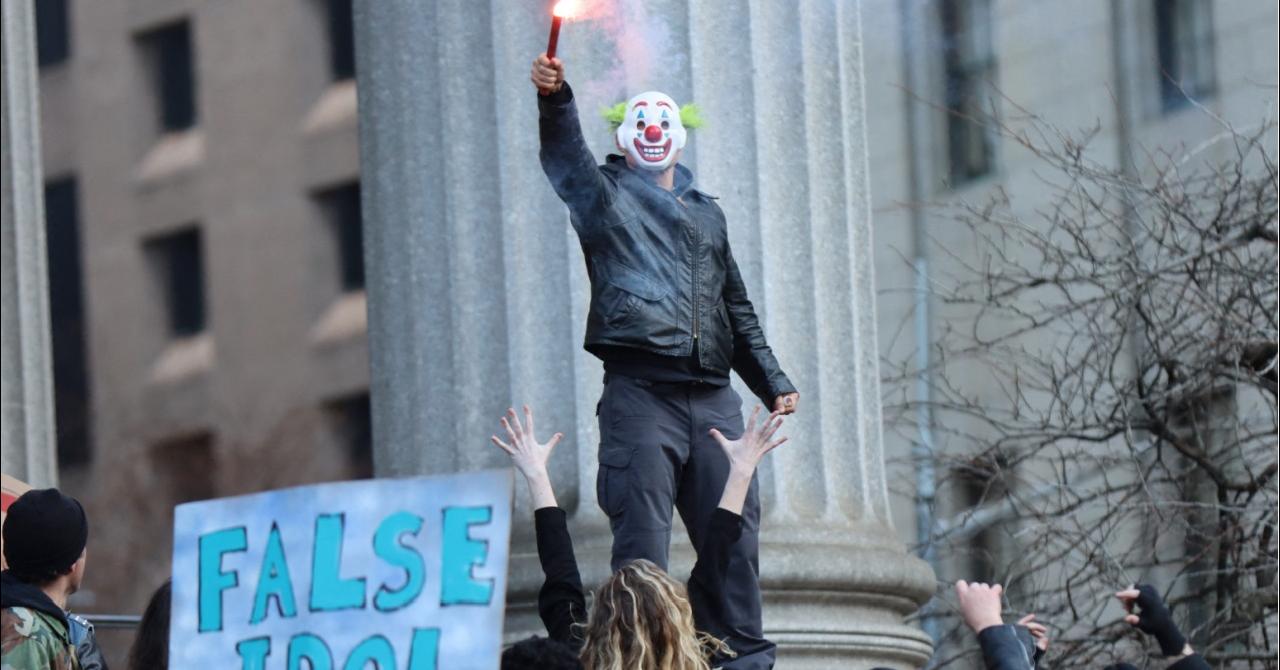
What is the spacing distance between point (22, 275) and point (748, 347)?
5.35 m

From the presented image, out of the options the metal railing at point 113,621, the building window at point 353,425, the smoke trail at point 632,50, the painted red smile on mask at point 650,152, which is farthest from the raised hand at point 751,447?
the building window at point 353,425

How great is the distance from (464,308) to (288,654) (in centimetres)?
377

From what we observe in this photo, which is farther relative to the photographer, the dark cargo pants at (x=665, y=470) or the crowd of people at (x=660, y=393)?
the dark cargo pants at (x=665, y=470)

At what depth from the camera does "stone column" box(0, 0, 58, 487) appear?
12.3 metres

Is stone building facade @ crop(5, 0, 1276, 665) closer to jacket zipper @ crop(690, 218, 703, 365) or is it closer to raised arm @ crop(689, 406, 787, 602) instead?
jacket zipper @ crop(690, 218, 703, 365)

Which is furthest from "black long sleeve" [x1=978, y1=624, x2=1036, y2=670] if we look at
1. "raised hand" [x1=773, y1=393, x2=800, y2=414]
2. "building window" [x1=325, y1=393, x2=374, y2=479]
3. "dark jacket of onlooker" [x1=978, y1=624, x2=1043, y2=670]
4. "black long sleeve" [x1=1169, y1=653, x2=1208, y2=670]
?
"building window" [x1=325, y1=393, x2=374, y2=479]

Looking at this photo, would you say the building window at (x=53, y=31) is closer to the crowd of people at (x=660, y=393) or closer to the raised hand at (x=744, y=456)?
the crowd of people at (x=660, y=393)

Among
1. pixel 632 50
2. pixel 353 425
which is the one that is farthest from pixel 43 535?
pixel 353 425

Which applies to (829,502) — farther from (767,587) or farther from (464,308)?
(464,308)

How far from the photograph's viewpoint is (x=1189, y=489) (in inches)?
485

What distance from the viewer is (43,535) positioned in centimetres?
657

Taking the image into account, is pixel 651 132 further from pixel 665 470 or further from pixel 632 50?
pixel 632 50

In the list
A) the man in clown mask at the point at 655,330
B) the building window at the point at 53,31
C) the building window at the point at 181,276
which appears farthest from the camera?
the building window at the point at 53,31

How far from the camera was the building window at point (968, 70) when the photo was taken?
86.1ft
